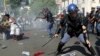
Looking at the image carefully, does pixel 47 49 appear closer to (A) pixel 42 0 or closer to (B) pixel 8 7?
(B) pixel 8 7

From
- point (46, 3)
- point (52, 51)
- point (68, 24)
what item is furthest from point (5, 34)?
point (46, 3)

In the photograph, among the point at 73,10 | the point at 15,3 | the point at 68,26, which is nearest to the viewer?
the point at 73,10

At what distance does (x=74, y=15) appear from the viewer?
9.06 m

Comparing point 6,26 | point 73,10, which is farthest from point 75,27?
→ point 6,26

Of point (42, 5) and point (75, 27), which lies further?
point (42, 5)

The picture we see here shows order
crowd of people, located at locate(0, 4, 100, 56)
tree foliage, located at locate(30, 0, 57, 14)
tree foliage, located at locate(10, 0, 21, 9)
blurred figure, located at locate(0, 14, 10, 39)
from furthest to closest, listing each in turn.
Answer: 1. tree foliage, located at locate(30, 0, 57, 14)
2. tree foliage, located at locate(10, 0, 21, 9)
3. blurred figure, located at locate(0, 14, 10, 39)
4. crowd of people, located at locate(0, 4, 100, 56)

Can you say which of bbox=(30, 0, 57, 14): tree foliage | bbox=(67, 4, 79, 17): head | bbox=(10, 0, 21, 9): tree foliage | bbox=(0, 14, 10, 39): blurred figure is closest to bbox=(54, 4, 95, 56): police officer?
bbox=(67, 4, 79, 17): head

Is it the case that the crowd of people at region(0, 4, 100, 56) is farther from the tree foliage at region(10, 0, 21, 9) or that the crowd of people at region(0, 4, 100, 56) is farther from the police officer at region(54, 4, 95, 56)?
the tree foliage at region(10, 0, 21, 9)

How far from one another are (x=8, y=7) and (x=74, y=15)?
166 feet

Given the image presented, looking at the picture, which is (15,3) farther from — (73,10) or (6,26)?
(73,10)

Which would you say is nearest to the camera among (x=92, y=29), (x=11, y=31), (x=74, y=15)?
(x=74, y=15)

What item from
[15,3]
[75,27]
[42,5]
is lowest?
[42,5]

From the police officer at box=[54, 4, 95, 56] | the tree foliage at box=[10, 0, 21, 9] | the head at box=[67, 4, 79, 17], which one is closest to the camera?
the head at box=[67, 4, 79, 17]

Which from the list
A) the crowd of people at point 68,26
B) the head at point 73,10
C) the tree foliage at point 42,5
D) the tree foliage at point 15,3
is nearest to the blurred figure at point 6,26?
the crowd of people at point 68,26
